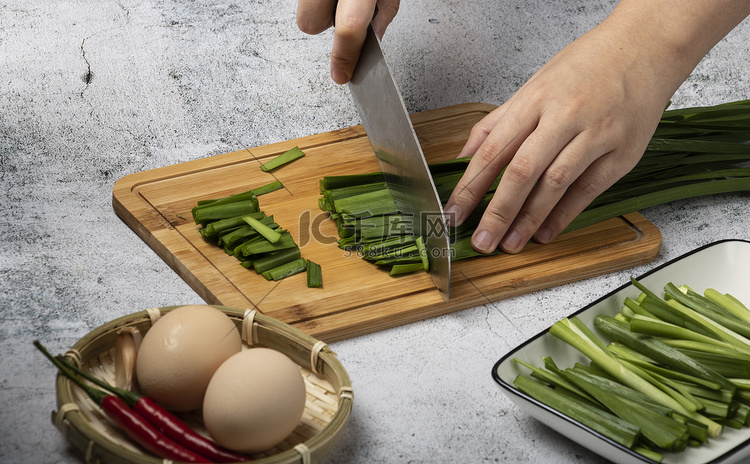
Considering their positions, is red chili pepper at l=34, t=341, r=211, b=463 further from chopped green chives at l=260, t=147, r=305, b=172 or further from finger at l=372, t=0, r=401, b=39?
finger at l=372, t=0, r=401, b=39

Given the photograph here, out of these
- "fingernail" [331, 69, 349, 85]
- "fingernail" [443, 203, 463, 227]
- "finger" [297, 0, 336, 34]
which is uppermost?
"finger" [297, 0, 336, 34]

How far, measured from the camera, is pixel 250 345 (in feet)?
4.94

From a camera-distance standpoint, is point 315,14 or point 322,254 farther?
point 315,14

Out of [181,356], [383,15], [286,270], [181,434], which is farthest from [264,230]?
[383,15]

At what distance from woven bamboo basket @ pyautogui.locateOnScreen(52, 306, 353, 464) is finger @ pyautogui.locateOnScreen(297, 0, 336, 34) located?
100 centimetres

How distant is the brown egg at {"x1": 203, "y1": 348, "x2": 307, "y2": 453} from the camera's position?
122 cm

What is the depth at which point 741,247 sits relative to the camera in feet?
5.99

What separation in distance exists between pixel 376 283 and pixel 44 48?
1.74 metres

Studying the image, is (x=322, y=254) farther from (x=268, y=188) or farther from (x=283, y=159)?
(x=283, y=159)

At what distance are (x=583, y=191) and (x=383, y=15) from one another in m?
0.90

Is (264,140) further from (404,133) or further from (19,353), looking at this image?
(19,353)

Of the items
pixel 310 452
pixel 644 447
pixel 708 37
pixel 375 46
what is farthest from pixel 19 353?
pixel 708 37

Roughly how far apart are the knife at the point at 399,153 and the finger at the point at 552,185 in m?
0.25

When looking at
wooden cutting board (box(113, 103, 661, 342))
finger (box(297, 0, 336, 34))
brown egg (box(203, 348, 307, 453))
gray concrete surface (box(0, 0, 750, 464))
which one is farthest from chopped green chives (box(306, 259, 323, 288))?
finger (box(297, 0, 336, 34))
